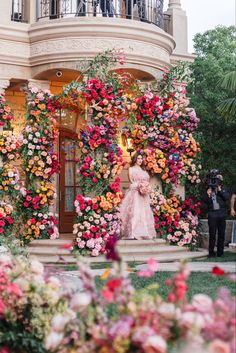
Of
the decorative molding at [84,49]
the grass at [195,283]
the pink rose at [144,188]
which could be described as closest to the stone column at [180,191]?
the pink rose at [144,188]

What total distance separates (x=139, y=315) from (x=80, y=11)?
12.4m

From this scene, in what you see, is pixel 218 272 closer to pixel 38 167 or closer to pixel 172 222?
pixel 38 167

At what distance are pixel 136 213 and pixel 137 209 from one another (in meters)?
0.09

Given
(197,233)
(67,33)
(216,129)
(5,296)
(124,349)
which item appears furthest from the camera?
(216,129)

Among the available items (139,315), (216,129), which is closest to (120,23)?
(216,129)

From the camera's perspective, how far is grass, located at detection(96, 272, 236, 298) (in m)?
7.80

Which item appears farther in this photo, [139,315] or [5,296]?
[5,296]

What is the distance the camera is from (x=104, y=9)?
14.1 meters

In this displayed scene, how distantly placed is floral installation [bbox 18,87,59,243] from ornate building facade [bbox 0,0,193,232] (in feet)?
2.00

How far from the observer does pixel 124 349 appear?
8.93 ft

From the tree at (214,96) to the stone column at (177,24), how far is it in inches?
118

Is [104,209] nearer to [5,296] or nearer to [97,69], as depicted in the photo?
[97,69]

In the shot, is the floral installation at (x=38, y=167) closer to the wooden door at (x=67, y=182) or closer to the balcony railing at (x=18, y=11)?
the balcony railing at (x=18, y=11)

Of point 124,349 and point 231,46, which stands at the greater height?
point 231,46
